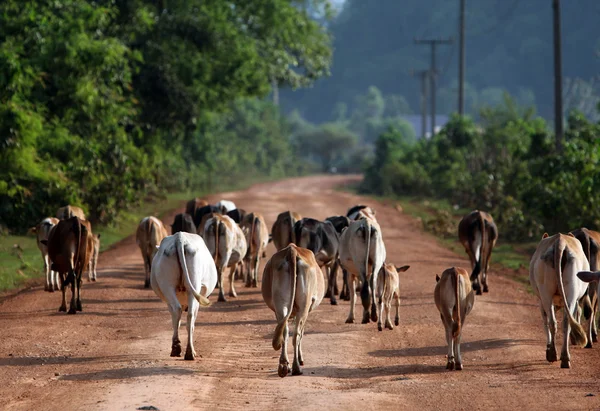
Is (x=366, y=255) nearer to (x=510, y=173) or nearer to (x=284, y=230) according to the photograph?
(x=284, y=230)

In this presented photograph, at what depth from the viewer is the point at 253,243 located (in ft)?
51.7

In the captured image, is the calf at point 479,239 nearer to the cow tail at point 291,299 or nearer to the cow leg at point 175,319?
the cow tail at point 291,299

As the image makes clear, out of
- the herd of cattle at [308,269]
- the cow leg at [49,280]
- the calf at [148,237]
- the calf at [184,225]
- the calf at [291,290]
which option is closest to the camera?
the calf at [291,290]

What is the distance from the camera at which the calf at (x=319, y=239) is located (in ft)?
44.7

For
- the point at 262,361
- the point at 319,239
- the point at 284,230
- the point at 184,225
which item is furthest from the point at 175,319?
the point at 184,225

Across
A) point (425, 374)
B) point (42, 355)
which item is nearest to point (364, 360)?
point (425, 374)

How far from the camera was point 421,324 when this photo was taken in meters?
12.4

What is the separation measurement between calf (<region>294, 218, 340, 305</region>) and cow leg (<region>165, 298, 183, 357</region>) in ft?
12.1

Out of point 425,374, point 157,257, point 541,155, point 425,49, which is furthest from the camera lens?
point 425,49

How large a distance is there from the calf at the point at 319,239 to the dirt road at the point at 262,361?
71 centimetres

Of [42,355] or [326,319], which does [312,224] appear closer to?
[326,319]

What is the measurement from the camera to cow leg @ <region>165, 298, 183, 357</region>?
32.7ft

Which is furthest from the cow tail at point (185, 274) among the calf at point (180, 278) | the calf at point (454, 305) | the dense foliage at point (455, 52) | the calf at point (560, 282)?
the dense foliage at point (455, 52)

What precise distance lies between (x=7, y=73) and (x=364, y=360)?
12765mm
